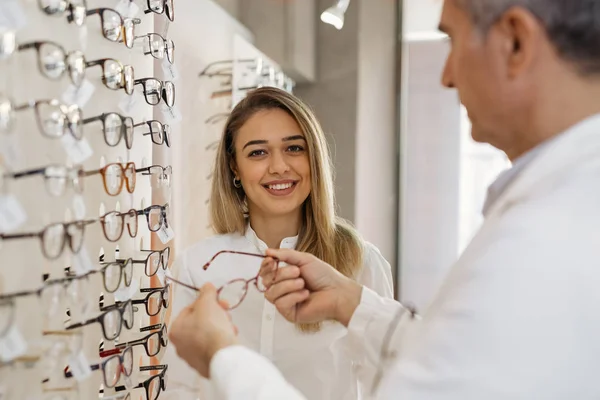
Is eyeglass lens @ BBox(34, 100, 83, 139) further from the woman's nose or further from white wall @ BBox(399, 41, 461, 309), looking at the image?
white wall @ BBox(399, 41, 461, 309)

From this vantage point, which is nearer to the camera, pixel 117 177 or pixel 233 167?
pixel 117 177

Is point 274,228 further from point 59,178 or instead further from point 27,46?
point 27,46

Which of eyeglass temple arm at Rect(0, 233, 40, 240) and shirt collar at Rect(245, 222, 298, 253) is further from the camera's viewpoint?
shirt collar at Rect(245, 222, 298, 253)

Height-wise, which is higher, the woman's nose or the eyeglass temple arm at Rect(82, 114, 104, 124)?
the eyeglass temple arm at Rect(82, 114, 104, 124)

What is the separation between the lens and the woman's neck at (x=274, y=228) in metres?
2.02

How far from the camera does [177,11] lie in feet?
7.22

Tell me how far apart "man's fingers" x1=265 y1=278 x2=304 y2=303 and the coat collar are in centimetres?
64

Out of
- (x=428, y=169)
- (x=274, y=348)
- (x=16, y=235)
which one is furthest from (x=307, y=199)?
(x=428, y=169)

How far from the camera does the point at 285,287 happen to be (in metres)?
1.44

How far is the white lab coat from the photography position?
78cm

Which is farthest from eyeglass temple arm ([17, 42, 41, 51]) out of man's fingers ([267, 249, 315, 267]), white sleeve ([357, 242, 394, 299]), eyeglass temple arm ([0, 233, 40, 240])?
white sleeve ([357, 242, 394, 299])

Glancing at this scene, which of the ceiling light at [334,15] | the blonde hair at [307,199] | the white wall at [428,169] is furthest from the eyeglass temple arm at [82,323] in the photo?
the white wall at [428,169]

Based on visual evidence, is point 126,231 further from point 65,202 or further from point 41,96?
point 41,96

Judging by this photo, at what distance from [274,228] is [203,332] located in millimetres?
972
